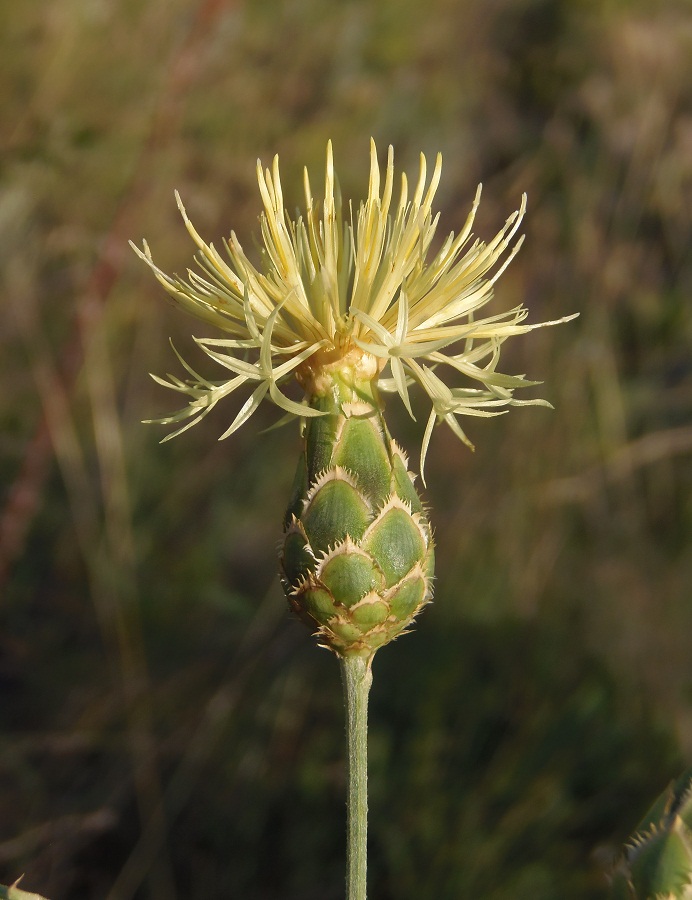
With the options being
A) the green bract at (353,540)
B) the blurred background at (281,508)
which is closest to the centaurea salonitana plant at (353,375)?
the green bract at (353,540)

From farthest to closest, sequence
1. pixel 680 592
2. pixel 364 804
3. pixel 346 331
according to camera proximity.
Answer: pixel 680 592
pixel 346 331
pixel 364 804

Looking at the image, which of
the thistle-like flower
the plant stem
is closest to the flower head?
the thistle-like flower

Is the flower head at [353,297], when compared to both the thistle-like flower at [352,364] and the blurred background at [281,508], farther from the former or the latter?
the blurred background at [281,508]

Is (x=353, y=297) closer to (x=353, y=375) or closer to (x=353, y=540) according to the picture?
(x=353, y=375)

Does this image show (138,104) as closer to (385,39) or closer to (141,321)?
(141,321)

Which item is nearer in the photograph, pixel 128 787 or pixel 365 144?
pixel 128 787

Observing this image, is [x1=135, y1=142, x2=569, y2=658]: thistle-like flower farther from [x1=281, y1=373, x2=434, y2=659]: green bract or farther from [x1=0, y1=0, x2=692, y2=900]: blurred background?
[x1=0, y1=0, x2=692, y2=900]: blurred background

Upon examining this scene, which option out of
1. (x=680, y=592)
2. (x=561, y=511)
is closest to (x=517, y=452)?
(x=561, y=511)
